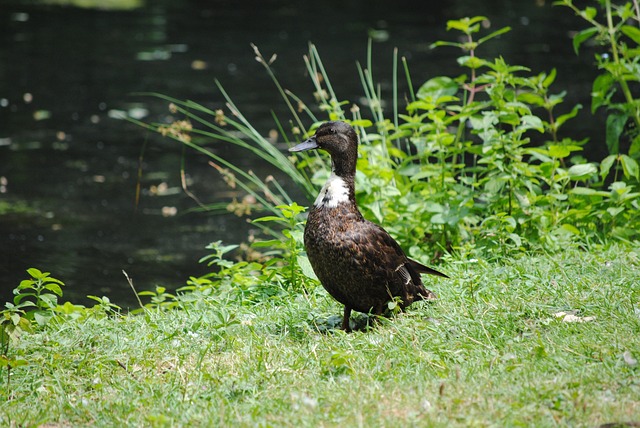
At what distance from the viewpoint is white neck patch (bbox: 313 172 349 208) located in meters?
4.27

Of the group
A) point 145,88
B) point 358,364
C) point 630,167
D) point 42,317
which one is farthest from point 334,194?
point 145,88

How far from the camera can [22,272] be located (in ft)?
21.5

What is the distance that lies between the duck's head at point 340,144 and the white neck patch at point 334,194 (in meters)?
0.06

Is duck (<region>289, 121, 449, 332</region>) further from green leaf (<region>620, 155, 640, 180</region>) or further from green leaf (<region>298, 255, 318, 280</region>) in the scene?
green leaf (<region>620, 155, 640, 180</region>)

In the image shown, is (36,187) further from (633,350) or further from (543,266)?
(633,350)

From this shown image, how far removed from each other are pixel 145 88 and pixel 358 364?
8.57 metres

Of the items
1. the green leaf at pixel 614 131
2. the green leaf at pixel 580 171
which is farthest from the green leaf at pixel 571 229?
the green leaf at pixel 614 131

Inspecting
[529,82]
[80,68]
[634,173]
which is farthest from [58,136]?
[634,173]

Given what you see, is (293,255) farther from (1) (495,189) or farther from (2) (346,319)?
(1) (495,189)

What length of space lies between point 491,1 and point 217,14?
19.4 feet

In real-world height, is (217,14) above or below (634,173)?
below

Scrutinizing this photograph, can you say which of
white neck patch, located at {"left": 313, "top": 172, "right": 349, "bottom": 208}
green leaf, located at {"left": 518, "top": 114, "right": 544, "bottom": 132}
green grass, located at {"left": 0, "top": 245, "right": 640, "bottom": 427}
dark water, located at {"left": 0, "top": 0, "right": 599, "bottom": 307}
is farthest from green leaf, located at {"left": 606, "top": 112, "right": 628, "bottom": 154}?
dark water, located at {"left": 0, "top": 0, "right": 599, "bottom": 307}

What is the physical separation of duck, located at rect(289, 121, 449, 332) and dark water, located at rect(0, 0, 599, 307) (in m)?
2.27

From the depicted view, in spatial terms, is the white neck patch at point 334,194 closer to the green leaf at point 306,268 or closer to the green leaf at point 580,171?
the green leaf at point 306,268
